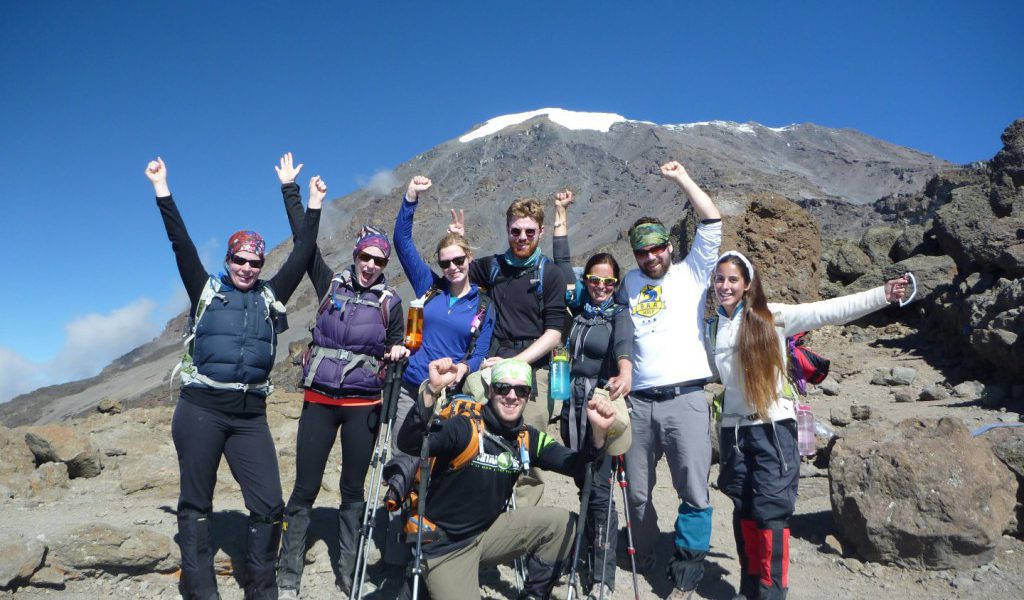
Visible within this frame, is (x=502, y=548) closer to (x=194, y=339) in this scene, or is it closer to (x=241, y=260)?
(x=194, y=339)

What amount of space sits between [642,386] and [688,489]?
70 cm

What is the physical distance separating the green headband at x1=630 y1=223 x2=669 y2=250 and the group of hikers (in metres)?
0.01

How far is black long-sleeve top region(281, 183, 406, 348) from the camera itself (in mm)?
4625

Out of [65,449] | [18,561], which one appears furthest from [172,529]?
[65,449]

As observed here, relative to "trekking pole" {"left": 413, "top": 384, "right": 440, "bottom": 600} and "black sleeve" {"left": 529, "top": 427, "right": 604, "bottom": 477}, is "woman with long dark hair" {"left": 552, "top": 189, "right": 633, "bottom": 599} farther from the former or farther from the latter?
"trekking pole" {"left": 413, "top": 384, "right": 440, "bottom": 600}

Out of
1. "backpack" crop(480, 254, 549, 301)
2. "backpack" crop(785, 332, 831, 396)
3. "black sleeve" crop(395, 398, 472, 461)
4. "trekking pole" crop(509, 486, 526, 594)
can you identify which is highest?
"backpack" crop(480, 254, 549, 301)

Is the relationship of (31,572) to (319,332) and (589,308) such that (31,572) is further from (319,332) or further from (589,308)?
(589,308)

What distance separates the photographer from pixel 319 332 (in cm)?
445

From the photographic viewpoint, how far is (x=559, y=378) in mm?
4305

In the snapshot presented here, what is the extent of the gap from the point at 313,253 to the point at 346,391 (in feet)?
3.35

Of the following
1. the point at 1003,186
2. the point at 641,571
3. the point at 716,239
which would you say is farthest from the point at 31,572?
the point at 1003,186

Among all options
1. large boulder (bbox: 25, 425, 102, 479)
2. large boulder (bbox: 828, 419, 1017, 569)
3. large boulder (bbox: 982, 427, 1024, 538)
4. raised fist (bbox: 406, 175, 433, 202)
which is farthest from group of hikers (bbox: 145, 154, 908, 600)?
large boulder (bbox: 25, 425, 102, 479)

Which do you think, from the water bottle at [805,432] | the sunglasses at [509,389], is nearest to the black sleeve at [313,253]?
the sunglasses at [509,389]

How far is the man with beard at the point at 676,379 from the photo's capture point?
4.19 m
